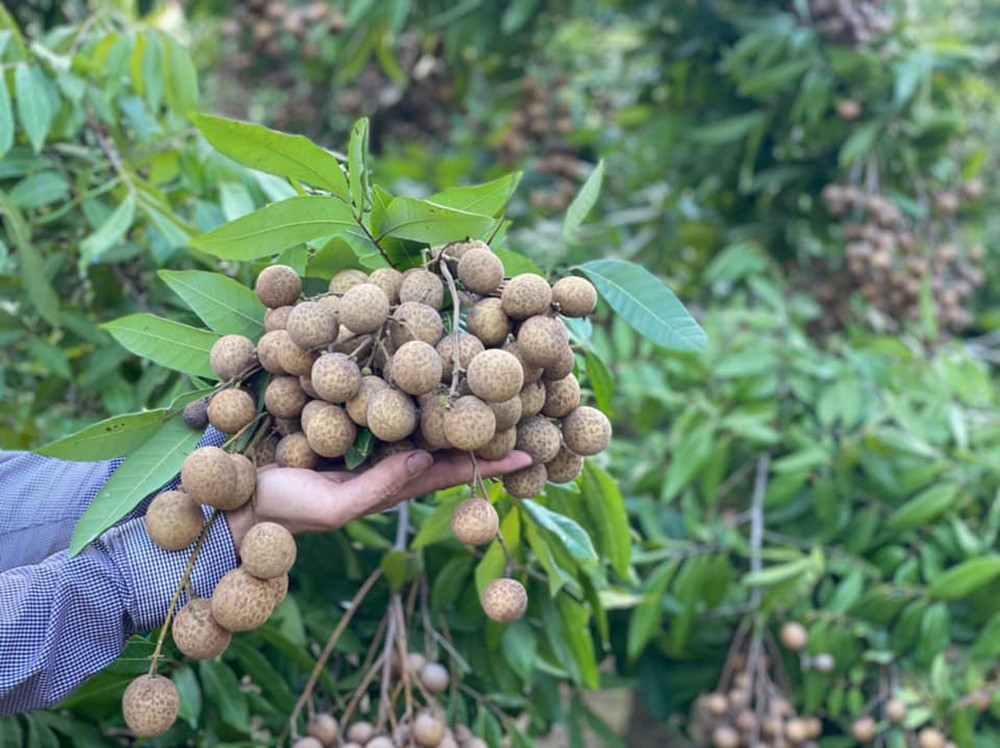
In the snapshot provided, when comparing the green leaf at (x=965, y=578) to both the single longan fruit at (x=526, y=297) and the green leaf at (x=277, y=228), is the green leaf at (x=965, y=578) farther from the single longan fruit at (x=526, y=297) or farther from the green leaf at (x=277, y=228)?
the green leaf at (x=277, y=228)

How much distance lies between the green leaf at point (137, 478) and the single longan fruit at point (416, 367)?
30 centimetres

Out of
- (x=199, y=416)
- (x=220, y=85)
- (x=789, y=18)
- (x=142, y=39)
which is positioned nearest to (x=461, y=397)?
(x=199, y=416)

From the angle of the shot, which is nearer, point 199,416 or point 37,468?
point 199,416

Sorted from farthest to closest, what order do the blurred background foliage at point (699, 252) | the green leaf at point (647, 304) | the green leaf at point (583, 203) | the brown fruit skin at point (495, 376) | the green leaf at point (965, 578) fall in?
1. the green leaf at point (965, 578)
2. the blurred background foliage at point (699, 252)
3. the green leaf at point (583, 203)
4. the green leaf at point (647, 304)
5. the brown fruit skin at point (495, 376)

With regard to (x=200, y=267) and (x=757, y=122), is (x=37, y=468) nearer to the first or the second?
(x=200, y=267)

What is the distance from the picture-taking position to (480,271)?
3.59 feet

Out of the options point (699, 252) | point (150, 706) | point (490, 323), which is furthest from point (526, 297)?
point (699, 252)

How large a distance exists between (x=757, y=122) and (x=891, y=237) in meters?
0.57

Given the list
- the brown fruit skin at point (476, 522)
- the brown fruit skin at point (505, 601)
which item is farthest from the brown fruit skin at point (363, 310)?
the brown fruit skin at point (505, 601)

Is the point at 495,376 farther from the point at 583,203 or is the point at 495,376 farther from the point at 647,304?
the point at 583,203

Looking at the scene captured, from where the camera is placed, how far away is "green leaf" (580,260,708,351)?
1.20m

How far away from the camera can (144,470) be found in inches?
44.1

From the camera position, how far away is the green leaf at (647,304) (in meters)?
1.20

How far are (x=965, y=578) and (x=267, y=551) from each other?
6.04ft
